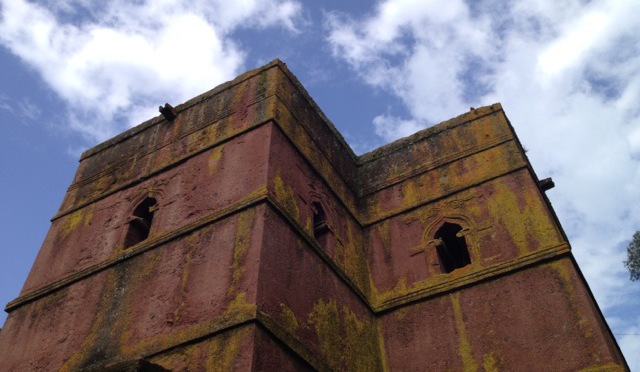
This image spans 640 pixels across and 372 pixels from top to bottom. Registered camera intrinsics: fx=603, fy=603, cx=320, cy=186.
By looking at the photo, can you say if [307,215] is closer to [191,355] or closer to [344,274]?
[344,274]

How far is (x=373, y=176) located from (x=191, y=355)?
16.1 feet

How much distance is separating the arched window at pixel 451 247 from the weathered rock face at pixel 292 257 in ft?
0.10

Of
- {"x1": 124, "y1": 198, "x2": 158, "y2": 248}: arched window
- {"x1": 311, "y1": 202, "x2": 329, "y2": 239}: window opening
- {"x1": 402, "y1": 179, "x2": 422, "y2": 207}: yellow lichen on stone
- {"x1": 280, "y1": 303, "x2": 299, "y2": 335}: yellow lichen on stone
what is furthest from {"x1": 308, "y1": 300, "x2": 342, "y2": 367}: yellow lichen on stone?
{"x1": 402, "y1": 179, "x2": 422, "y2": 207}: yellow lichen on stone

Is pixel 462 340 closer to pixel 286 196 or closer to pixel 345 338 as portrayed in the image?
pixel 345 338

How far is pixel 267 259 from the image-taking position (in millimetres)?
5656

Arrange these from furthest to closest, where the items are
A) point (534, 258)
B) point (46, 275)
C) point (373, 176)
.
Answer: point (373, 176)
point (46, 275)
point (534, 258)

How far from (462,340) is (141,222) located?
13.1 feet

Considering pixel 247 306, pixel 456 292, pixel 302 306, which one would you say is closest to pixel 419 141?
pixel 456 292

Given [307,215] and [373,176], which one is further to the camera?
[373,176]

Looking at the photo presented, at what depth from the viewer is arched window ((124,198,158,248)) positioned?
720cm

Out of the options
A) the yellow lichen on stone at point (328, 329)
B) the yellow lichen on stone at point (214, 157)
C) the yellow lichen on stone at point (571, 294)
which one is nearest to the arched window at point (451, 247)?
the yellow lichen on stone at point (571, 294)

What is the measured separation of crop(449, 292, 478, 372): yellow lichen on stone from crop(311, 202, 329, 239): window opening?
5.60ft

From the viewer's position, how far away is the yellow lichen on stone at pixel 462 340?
251 inches

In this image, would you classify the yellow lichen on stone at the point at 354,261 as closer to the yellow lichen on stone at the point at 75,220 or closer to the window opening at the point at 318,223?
the window opening at the point at 318,223
